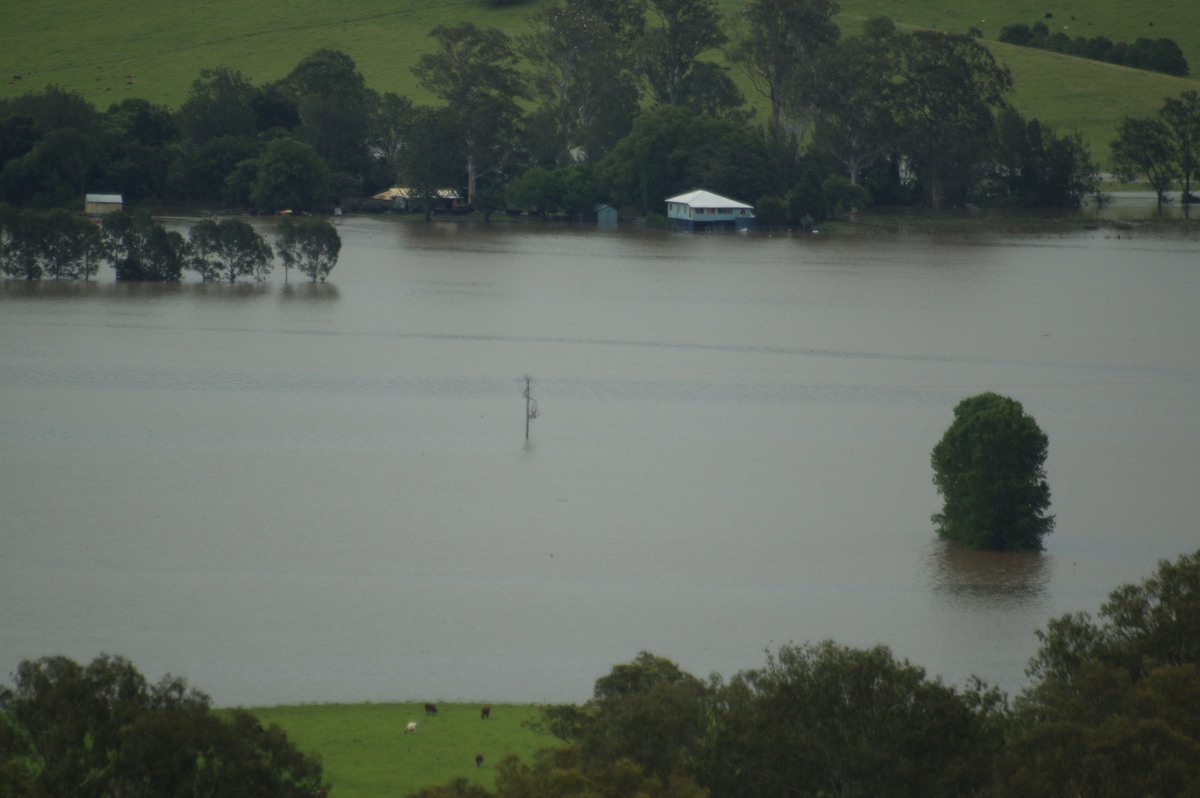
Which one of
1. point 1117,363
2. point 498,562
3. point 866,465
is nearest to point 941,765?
point 498,562

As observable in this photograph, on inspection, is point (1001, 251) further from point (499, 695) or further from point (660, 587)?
point (499, 695)

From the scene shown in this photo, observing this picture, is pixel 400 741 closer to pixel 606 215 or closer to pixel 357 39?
pixel 606 215

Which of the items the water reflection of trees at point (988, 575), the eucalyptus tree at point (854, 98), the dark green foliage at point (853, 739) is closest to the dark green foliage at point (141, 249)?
the water reflection of trees at point (988, 575)

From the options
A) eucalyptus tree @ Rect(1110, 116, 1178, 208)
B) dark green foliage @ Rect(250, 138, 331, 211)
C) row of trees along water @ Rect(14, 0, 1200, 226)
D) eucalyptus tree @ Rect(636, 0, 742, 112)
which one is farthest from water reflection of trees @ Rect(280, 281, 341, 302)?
eucalyptus tree @ Rect(1110, 116, 1178, 208)

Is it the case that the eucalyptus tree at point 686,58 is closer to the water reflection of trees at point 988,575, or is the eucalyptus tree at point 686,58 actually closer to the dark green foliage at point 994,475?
the dark green foliage at point 994,475

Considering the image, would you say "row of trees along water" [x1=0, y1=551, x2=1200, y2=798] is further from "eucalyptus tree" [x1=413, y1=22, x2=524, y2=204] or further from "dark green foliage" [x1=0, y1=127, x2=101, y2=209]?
"eucalyptus tree" [x1=413, y1=22, x2=524, y2=204]
